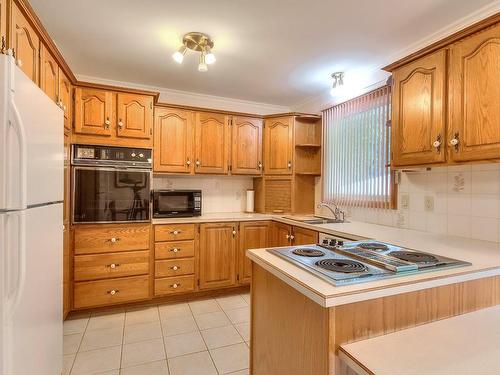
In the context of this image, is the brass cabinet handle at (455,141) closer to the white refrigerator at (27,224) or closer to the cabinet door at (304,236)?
the cabinet door at (304,236)

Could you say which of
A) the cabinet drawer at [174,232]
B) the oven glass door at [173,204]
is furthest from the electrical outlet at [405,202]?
the oven glass door at [173,204]

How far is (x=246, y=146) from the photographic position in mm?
3396

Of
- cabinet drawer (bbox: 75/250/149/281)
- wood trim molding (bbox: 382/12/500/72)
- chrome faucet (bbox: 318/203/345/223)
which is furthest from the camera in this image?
chrome faucet (bbox: 318/203/345/223)

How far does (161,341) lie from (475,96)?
8.88 feet

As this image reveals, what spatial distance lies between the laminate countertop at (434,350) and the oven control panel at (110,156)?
2.39m

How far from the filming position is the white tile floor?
73.2 inches

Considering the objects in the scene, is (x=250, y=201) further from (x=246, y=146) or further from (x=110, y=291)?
(x=110, y=291)

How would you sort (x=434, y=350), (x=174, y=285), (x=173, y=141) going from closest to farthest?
(x=434, y=350) → (x=174, y=285) → (x=173, y=141)

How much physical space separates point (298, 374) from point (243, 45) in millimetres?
2246

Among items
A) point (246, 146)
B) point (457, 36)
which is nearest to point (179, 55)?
point (246, 146)

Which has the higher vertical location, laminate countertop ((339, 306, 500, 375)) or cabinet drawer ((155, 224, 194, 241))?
cabinet drawer ((155, 224, 194, 241))

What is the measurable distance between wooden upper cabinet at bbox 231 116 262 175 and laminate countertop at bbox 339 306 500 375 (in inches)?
101

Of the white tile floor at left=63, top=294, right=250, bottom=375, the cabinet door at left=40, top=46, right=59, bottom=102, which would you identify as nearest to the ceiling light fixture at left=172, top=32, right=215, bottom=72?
the cabinet door at left=40, top=46, right=59, bottom=102

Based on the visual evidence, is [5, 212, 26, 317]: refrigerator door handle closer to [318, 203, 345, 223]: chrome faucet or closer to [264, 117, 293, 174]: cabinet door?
[318, 203, 345, 223]: chrome faucet
